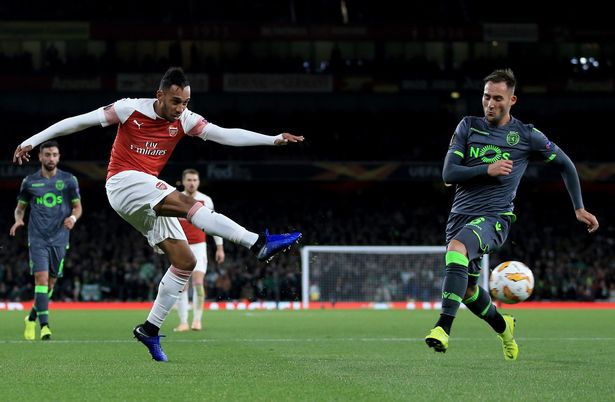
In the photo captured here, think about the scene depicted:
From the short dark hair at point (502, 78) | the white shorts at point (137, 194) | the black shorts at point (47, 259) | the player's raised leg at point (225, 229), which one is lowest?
the black shorts at point (47, 259)

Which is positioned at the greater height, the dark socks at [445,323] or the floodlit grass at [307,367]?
the dark socks at [445,323]

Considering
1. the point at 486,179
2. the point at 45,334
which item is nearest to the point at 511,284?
the point at 486,179

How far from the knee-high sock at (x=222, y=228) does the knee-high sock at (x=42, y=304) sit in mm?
4702

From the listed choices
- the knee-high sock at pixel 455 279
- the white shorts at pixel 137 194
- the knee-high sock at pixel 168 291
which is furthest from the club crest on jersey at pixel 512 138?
the knee-high sock at pixel 168 291

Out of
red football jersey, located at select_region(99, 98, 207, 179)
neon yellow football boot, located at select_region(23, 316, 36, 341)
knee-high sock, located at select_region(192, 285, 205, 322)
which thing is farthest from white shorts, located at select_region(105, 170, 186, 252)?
knee-high sock, located at select_region(192, 285, 205, 322)

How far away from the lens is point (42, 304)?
1193cm

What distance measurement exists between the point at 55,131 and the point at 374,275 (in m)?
18.8

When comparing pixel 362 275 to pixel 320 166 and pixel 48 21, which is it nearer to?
pixel 320 166

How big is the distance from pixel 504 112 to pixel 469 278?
1411 mm

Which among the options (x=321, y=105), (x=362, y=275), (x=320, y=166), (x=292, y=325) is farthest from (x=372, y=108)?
(x=292, y=325)

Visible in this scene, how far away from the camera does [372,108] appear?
3984 cm

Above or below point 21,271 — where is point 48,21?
above

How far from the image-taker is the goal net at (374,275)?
26172mm

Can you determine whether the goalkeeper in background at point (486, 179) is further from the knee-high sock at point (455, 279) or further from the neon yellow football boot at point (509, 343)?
the neon yellow football boot at point (509, 343)
